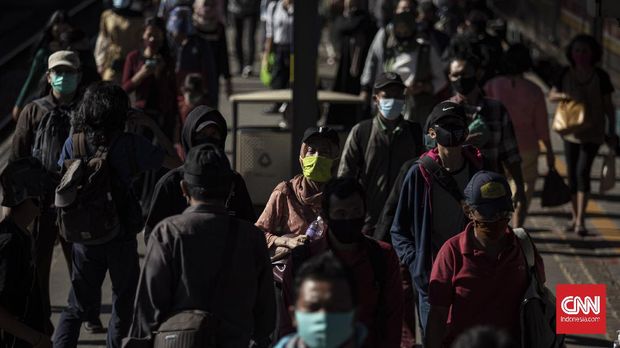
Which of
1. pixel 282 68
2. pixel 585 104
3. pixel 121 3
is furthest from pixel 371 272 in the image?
pixel 282 68

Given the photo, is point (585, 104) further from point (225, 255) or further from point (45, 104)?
point (225, 255)

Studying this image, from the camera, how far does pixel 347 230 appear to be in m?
6.80

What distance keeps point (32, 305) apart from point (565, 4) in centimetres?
1471

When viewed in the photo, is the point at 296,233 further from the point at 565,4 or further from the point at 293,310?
the point at 565,4

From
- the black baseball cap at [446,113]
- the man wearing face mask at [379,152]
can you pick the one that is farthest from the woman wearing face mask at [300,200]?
the man wearing face mask at [379,152]

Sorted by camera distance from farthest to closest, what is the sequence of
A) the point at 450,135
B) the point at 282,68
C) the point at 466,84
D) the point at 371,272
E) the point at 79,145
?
1. the point at 282,68
2. the point at 466,84
3. the point at 79,145
4. the point at 450,135
5. the point at 371,272

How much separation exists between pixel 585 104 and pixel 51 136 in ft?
16.9

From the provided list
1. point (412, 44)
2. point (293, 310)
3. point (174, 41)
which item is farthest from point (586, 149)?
point (293, 310)

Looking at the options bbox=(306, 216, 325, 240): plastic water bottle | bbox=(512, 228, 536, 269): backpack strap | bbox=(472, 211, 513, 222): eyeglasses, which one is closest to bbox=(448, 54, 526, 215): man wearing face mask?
bbox=(306, 216, 325, 240): plastic water bottle

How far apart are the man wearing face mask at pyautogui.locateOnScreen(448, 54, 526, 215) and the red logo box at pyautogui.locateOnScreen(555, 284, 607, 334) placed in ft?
2.30

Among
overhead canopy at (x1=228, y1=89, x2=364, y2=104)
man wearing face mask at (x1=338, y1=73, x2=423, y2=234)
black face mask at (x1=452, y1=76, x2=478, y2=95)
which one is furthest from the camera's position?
overhead canopy at (x1=228, y1=89, x2=364, y2=104)

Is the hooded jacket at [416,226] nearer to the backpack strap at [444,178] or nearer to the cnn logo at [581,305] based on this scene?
the backpack strap at [444,178]

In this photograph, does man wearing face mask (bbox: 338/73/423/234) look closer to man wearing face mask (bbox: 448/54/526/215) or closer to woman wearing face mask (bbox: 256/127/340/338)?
man wearing face mask (bbox: 448/54/526/215)

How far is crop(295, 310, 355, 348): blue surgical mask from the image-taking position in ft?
17.1
